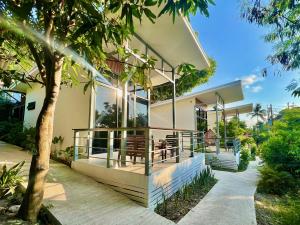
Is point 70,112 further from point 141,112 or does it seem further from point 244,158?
point 244,158

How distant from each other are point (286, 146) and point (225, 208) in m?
4.42

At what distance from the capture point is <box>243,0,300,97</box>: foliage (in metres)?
5.01

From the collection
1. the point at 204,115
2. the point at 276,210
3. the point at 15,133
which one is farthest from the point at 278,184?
the point at 15,133

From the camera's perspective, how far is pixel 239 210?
458cm

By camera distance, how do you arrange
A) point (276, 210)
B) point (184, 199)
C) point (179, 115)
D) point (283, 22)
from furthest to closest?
point (179, 115) < point (283, 22) < point (184, 199) < point (276, 210)

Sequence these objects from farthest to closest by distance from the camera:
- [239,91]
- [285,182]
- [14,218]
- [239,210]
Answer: [239,91], [285,182], [239,210], [14,218]

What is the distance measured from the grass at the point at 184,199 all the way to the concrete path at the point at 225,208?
5.7 inches

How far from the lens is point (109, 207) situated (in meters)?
3.90

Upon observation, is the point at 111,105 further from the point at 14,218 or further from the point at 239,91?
the point at 239,91

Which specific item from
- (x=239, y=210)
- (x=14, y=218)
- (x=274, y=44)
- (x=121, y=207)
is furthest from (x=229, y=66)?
(x=14, y=218)

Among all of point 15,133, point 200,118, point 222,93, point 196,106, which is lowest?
point 15,133

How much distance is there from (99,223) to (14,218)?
51.2 inches

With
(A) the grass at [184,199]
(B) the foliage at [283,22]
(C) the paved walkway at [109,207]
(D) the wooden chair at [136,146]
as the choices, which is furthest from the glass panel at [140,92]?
(B) the foliage at [283,22]

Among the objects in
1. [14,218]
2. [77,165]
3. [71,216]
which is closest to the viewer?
[14,218]
